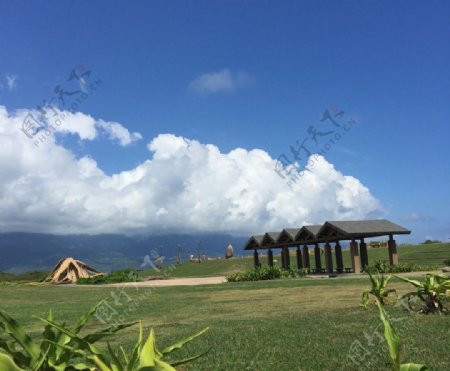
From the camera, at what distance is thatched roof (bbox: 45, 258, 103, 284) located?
5391 centimetres

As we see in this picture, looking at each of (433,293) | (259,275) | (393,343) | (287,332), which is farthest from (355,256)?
(393,343)

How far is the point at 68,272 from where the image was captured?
55.3 meters

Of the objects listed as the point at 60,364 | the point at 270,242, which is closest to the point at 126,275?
the point at 270,242

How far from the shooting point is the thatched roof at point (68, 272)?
5391cm

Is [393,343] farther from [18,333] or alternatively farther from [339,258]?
[339,258]

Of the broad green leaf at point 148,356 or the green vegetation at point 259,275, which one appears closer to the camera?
the broad green leaf at point 148,356

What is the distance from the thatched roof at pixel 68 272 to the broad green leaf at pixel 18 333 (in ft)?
172

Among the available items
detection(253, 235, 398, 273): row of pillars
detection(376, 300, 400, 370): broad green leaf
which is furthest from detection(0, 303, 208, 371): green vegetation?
detection(253, 235, 398, 273): row of pillars

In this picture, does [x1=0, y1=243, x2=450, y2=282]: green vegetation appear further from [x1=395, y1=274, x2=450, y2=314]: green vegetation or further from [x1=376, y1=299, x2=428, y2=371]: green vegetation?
[x1=376, y1=299, x2=428, y2=371]: green vegetation

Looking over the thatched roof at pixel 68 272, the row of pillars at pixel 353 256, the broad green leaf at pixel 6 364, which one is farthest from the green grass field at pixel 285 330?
the thatched roof at pixel 68 272

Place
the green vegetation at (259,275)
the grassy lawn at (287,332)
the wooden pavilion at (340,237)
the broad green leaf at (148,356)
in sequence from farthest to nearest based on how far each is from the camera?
the wooden pavilion at (340,237) < the green vegetation at (259,275) < the grassy lawn at (287,332) < the broad green leaf at (148,356)

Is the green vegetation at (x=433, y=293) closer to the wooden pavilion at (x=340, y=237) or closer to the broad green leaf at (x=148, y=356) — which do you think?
the broad green leaf at (x=148, y=356)

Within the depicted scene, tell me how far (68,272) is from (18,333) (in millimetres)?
54906

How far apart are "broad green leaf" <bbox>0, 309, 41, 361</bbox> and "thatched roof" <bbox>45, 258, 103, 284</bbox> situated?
172ft
